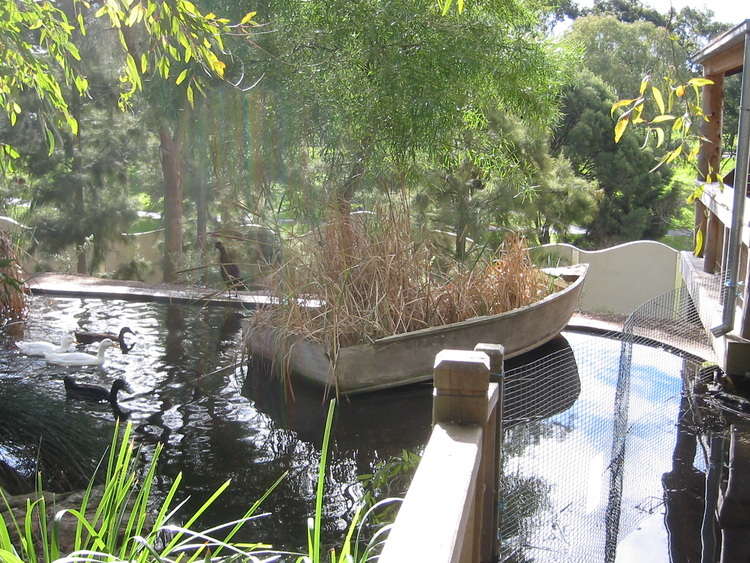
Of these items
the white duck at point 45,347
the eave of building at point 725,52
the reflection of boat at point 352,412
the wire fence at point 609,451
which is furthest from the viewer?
the white duck at point 45,347

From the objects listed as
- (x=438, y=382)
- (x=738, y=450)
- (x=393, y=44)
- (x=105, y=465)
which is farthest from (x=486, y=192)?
(x=438, y=382)

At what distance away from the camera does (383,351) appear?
5887mm

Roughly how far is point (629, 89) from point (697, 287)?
48.3 feet

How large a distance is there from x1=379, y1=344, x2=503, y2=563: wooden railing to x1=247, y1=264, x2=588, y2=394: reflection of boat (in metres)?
2.90

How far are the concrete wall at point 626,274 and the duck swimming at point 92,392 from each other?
324 inches

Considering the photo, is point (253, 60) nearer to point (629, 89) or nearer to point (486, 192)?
point (486, 192)

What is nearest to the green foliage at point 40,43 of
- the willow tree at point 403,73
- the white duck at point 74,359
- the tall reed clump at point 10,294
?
Answer: the white duck at point 74,359

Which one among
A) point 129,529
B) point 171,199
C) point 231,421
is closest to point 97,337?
point 231,421

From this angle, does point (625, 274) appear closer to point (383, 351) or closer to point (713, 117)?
point (713, 117)

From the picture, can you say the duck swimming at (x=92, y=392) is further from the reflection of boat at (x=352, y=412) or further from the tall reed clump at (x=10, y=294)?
the tall reed clump at (x=10, y=294)

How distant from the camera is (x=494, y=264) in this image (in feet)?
24.2

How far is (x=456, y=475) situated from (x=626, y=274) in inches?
439

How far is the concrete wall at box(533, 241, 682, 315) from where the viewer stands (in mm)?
12117

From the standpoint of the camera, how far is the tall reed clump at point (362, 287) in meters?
6.04
